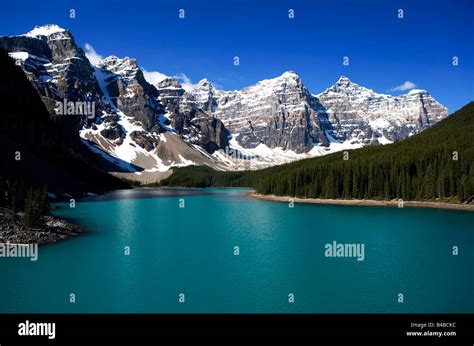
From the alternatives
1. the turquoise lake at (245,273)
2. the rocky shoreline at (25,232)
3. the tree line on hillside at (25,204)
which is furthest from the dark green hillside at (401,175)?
the tree line on hillside at (25,204)

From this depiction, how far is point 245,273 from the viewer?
97.2 ft

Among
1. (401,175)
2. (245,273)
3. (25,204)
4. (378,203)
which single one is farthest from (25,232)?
(401,175)

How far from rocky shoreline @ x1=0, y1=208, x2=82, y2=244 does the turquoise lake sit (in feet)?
5.69

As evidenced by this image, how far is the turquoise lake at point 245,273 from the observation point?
74.8 ft

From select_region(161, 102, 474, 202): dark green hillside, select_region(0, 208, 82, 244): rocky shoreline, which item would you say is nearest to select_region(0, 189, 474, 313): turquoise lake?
select_region(0, 208, 82, 244): rocky shoreline

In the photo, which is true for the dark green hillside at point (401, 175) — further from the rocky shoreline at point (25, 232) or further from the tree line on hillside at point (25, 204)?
the tree line on hillside at point (25, 204)

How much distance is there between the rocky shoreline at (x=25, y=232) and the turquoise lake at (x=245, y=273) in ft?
5.69

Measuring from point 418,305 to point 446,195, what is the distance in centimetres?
7224

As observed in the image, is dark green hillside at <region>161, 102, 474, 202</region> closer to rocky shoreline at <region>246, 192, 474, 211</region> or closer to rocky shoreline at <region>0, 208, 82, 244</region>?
rocky shoreline at <region>246, 192, 474, 211</region>

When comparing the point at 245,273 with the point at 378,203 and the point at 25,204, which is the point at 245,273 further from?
the point at 378,203

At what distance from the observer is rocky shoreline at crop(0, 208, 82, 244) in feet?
122

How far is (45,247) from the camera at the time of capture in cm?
3762
